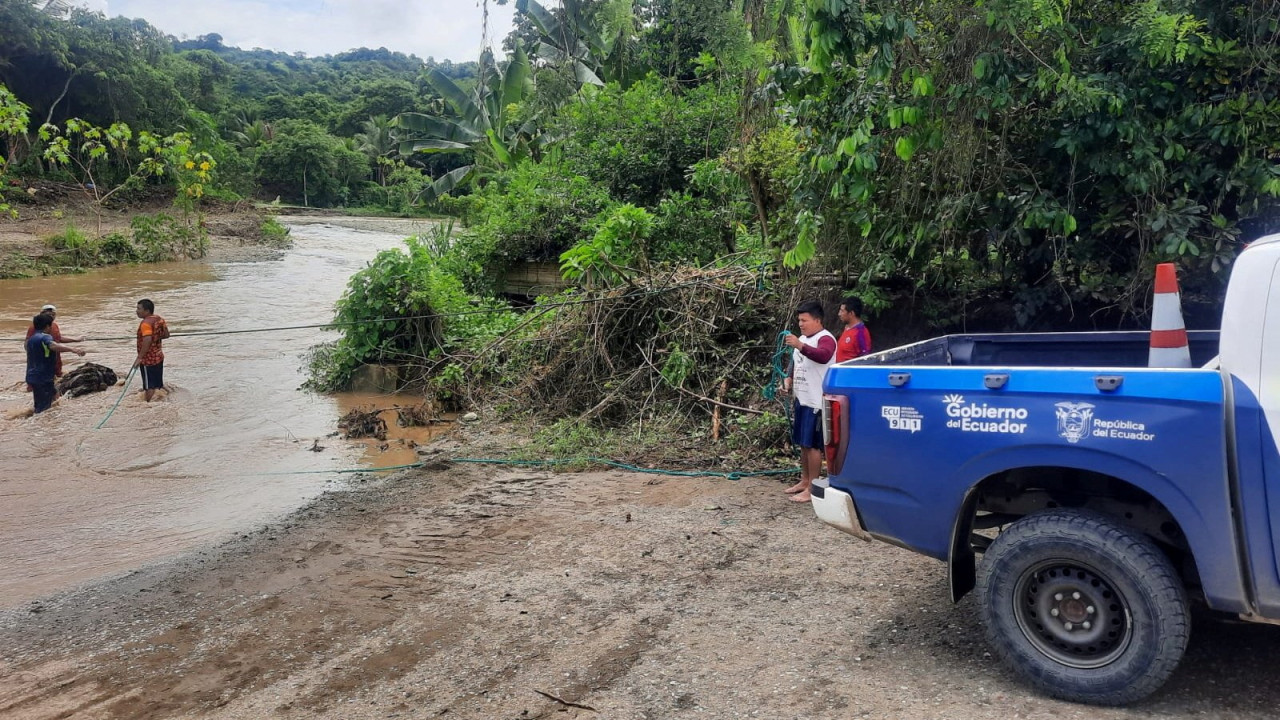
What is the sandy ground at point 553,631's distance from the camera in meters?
4.01

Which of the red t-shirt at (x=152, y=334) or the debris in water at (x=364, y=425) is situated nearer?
the debris in water at (x=364, y=425)

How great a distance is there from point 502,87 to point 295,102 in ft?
219

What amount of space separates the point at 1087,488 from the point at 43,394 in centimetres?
1274

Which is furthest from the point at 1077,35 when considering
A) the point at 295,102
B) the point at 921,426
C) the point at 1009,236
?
the point at 295,102

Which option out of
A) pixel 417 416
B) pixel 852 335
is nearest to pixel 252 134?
pixel 417 416

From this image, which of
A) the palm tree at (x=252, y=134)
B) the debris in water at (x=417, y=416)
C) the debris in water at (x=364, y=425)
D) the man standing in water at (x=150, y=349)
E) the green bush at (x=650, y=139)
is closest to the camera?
the debris in water at (x=364, y=425)

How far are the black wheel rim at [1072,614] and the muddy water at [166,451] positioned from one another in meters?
6.18

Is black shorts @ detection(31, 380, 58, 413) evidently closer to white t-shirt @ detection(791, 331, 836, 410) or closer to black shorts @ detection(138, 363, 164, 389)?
black shorts @ detection(138, 363, 164, 389)

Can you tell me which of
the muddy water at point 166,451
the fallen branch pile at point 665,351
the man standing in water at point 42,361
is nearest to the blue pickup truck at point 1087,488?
the fallen branch pile at point 665,351

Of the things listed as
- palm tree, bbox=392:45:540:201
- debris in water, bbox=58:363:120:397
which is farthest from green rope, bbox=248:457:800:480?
palm tree, bbox=392:45:540:201

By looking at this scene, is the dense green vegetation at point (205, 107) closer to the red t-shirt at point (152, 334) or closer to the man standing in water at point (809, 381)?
the red t-shirt at point (152, 334)

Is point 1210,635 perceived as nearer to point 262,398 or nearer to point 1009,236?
point 1009,236

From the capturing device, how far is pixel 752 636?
4.65 meters

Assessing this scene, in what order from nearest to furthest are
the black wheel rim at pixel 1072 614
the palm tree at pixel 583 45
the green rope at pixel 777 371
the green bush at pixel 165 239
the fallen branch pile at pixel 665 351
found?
the black wheel rim at pixel 1072 614 < the green rope at pixel 777 371 < the fallen branch pile at pixel 665 351 < the palm tree at pixel 583 45 < the green bush at pixel 165 239
